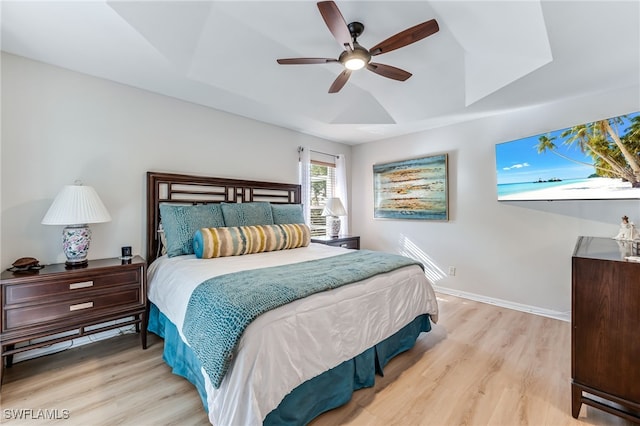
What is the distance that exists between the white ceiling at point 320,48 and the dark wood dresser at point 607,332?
1550 millimetres

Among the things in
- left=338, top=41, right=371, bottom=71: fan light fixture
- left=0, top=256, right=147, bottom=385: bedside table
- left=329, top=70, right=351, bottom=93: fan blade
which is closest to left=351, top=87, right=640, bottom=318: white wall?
left=329, top=70, right=351, bottom=93: fan blade

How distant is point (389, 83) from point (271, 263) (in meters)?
2.31

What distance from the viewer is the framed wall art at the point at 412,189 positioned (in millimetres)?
3873

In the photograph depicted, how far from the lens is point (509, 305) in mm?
3318

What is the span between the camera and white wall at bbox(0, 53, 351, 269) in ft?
7.13

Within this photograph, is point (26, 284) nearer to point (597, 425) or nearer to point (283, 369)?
point (283, 369)

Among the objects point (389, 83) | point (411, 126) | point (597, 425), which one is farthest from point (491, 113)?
point (597, 425)

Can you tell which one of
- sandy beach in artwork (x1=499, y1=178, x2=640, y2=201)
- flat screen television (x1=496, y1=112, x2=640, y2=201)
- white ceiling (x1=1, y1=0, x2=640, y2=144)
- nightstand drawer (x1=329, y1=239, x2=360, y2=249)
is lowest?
nightstand drawer (x1=329, y1=239, x2=360, y2=249)

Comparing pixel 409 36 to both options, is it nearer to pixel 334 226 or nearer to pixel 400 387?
pixel 400 387

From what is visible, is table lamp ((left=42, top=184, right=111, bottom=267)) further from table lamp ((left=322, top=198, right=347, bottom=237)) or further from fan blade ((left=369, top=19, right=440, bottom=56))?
table lamp ((left=322, top=198, right=347, bottom=237))

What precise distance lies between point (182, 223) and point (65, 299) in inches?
39.0

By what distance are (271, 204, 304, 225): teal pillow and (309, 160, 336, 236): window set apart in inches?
38.1

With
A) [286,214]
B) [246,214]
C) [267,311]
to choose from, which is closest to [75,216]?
[246,214]

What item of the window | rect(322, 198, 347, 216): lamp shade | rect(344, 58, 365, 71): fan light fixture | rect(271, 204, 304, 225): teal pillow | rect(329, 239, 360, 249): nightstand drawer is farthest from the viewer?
the window
